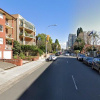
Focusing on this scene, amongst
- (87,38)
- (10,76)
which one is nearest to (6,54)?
(10,76)

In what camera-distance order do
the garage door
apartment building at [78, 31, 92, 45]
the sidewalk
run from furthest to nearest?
apartment building at [78, 31, 92, 45] → the garage door → the sidewalk

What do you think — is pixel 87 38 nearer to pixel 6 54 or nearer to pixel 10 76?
pixel 6 54

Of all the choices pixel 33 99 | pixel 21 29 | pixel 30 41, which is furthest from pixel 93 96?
pixel 30 41

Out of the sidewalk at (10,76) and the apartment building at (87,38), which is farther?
the apartment building at (87,38)

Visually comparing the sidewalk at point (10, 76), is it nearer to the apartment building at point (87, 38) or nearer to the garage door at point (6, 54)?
the garage door at point (6, 54)

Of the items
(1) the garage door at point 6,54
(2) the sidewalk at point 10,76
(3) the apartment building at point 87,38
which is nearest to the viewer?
(2) the sidewalk at point 10,76

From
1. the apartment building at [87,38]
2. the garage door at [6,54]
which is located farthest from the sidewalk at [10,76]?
the apartment building at [87,38]

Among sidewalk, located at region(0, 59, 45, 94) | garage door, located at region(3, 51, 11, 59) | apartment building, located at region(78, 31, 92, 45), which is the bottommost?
sidewalk, located at region(0, 59, 45, 94)

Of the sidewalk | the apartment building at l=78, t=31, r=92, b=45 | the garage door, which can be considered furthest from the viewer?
the apartment building at l=78, t=31, r=92, b=45

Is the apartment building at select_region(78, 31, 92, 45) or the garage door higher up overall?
the apartment building at select_region(78, 31, 92, 45)

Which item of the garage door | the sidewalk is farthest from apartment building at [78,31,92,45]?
the sidewalk

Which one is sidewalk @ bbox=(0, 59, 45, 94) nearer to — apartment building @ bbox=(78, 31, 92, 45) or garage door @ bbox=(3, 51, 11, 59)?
garage door @ bbox=(3, 51, 11, 59)

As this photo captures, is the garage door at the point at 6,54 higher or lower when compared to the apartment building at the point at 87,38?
lower

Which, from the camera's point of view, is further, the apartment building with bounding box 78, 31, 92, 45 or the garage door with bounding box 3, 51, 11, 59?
the apartment building with bounding box 78, 31, 92, 45
